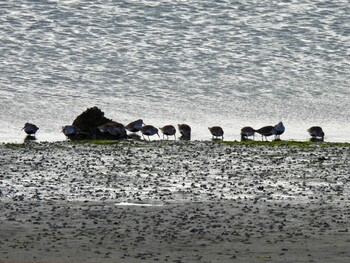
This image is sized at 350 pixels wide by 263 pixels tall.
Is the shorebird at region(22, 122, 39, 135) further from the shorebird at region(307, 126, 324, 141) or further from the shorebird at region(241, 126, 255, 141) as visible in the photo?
the shorebird at region(307, 126, 324, 141)

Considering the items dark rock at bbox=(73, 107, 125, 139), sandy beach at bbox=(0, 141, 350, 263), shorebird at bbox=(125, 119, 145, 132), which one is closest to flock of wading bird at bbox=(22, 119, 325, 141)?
dark rock at bbox=(73, 107, 125, 139)

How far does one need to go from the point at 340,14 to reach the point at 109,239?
130 ft

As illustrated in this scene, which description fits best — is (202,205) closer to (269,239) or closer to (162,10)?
(269,239)

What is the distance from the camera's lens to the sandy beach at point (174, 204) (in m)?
14.9

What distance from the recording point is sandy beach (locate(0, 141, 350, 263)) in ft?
48.8

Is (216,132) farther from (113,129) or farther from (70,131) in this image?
(70,131)

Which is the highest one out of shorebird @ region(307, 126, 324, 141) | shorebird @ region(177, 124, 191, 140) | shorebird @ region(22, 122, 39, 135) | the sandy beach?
the sandy beach

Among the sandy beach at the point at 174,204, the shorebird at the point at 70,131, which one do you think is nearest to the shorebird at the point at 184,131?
the shorebird at the point at 70,131

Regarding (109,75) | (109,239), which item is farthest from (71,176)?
(109,75)

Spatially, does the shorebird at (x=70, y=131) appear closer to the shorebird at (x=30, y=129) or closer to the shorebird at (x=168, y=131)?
the shorebird at (x=30, y=129)

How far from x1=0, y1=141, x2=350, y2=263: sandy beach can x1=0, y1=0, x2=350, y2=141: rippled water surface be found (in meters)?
5.12

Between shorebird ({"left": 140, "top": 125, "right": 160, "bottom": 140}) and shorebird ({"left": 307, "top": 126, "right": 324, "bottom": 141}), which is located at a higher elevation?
shorebird ({"left": 307, "top": 126, "right": 324, "bottom": 141})

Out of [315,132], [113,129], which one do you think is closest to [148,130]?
[113,129]

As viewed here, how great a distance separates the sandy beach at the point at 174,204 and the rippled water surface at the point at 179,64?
512 centimetres
